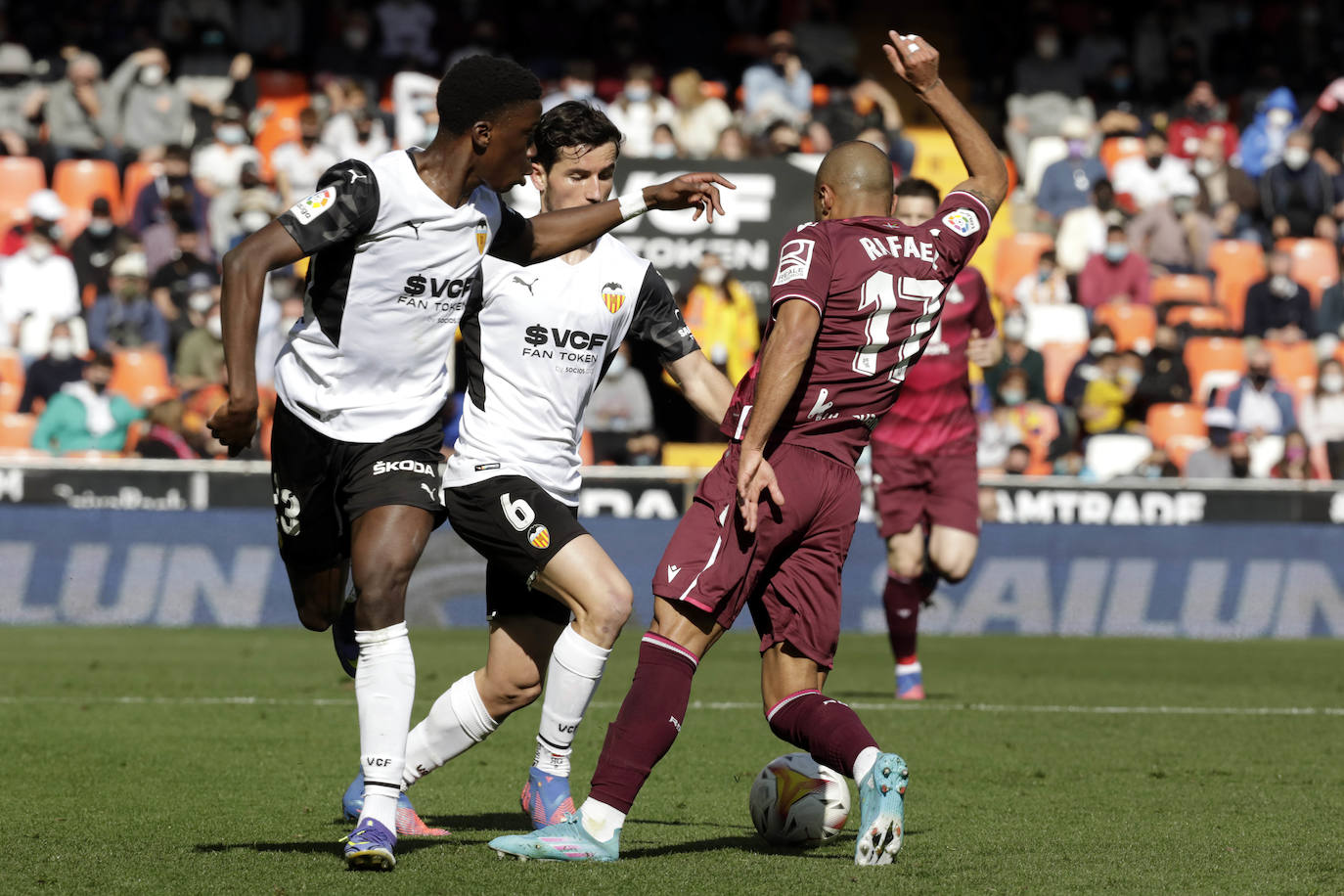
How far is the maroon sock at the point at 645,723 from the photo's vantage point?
5332 millimetres

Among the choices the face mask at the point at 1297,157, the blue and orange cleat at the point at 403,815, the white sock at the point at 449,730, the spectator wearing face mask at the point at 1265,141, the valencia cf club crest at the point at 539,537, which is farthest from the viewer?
the spectator wearing face mask at the point at 1265,141

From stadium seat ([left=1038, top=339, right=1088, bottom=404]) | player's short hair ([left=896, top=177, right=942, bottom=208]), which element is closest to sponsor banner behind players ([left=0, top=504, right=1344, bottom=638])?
stadium seat ([left=1038, top=339, right=1088, bottom=404])

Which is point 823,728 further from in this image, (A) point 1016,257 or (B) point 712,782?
(A) point 1016,257

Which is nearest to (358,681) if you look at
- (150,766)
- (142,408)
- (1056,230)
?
(150,766)

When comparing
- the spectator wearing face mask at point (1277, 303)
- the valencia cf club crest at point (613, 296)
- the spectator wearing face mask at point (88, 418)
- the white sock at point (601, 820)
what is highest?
the valencia cf club crest at point (613, 296)

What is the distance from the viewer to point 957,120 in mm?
5805

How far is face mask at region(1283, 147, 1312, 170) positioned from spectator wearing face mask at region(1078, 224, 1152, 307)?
313 cm

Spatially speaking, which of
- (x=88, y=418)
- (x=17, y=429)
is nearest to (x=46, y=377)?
(x=17, y=429)

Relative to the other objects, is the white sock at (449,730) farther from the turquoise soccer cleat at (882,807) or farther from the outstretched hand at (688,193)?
the outstretched hand at (688,193)

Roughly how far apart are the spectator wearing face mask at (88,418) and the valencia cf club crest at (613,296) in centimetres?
1167

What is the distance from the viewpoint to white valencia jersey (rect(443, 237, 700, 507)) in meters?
5.94

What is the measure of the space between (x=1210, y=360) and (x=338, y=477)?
1563 centimetres

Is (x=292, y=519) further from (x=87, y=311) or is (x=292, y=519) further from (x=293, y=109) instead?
(x=293, y=109)

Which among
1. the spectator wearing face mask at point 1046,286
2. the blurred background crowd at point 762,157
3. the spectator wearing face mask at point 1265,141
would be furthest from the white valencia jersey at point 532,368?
the spectator wearing face mask at point 1265,141
